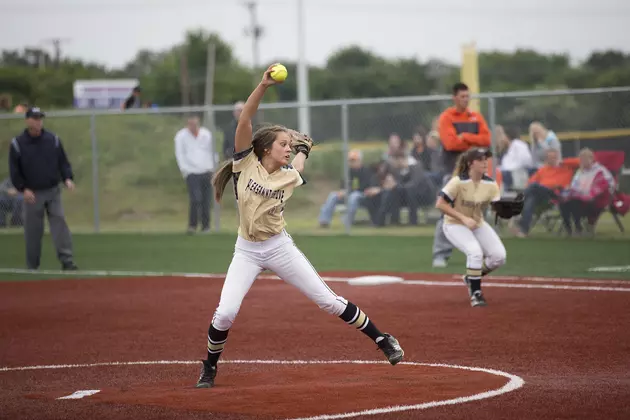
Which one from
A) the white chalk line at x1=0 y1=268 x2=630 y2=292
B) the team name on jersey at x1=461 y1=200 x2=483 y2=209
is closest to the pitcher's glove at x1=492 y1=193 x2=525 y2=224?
the team name on jersey at x1=461 y1=200 x2=483 y2=209

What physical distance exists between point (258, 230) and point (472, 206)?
4.94 m

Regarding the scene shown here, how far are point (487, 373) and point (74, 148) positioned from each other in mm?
28967

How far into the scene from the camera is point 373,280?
14.7 m

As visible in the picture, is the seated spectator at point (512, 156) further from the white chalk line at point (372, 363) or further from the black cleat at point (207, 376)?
the black cleat at point (207, 376)

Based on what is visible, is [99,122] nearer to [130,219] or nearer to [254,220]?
[130,219]

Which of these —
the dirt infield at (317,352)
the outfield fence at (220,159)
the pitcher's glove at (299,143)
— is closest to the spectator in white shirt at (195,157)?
the outfield fence at (220,159)

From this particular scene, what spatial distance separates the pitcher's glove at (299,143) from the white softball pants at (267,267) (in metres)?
0.68

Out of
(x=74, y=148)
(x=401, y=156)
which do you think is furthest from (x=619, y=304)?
(x=74, y=148)

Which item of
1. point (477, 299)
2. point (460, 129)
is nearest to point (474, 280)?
point (477, 299)

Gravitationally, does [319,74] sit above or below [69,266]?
above

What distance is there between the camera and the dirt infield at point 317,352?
729cm

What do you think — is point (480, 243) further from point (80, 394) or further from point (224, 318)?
point (80, 394)

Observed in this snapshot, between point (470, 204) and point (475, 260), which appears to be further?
point (470, 204)

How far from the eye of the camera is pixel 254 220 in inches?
328
